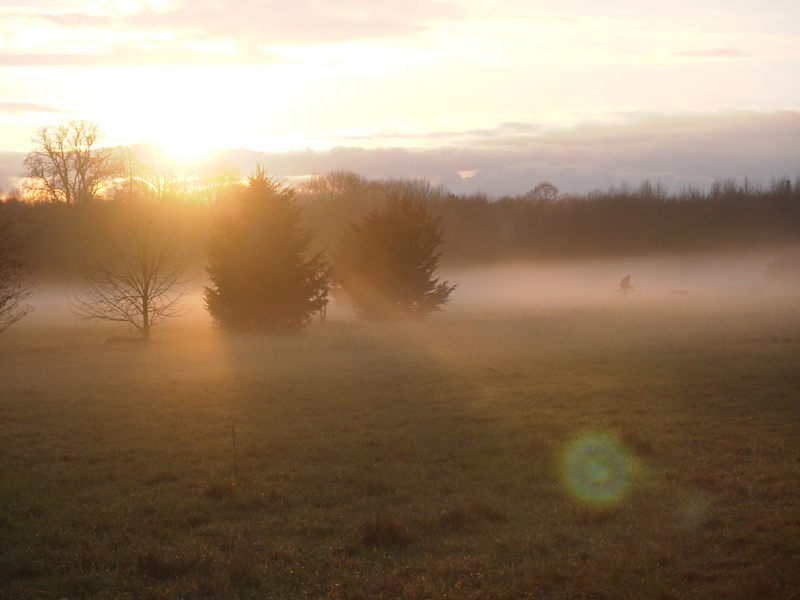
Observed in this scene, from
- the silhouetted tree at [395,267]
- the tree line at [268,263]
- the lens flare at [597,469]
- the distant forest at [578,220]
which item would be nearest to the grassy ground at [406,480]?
the lens flare at [597,469]

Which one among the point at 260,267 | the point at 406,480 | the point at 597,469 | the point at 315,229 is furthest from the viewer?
the point at 315,229

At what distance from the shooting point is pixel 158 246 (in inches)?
1362

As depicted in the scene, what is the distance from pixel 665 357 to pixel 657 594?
1621cm

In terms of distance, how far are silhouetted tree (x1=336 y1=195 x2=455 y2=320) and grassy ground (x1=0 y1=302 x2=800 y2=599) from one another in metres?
19.3

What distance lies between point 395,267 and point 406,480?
3177 centimetres

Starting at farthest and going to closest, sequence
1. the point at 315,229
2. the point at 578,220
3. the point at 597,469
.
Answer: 1. the point at 578,220
2. the point at 315,229
3. the point at 597,469

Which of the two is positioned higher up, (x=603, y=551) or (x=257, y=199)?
(x=257, y=199)

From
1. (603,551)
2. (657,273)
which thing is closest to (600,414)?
(603,551)

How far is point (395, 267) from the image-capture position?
41.5m

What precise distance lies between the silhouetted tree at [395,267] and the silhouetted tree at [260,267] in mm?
5886

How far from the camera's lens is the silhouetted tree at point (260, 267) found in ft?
117

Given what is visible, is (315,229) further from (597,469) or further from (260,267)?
(597,469)

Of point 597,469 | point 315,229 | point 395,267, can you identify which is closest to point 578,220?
point 315,229

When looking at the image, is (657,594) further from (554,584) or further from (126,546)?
(126,546)
